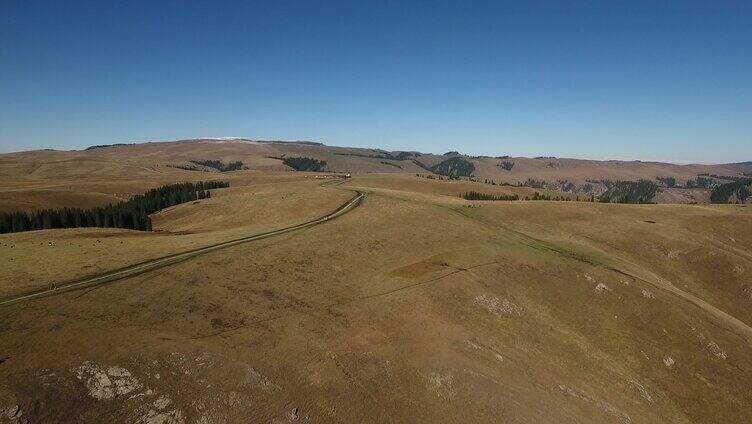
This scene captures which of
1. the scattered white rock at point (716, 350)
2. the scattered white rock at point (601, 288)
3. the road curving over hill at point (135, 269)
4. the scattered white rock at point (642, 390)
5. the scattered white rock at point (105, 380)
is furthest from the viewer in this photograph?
the scattered white rock at point (601, 288)

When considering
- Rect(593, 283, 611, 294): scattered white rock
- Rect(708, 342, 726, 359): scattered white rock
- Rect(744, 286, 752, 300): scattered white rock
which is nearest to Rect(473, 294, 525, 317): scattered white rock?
Rect(593, 283, 611, 294): scattered white rock

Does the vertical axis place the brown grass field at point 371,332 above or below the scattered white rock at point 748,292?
above

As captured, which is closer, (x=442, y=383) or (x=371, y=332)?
(x=442, y=383)

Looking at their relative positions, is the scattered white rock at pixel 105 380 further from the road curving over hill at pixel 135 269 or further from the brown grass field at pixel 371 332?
the road curving over hill at pixel 135 269

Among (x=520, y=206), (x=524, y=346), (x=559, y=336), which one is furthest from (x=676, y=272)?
(x=524, y=346)

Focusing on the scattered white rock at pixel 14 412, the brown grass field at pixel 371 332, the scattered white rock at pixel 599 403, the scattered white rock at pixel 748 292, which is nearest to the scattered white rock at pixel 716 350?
the brown grass field at pixel 371 332

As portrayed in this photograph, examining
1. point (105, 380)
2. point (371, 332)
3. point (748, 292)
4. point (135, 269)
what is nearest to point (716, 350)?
point (748, 292)

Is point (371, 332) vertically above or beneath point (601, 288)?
above

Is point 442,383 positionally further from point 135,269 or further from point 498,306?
point 135,269
